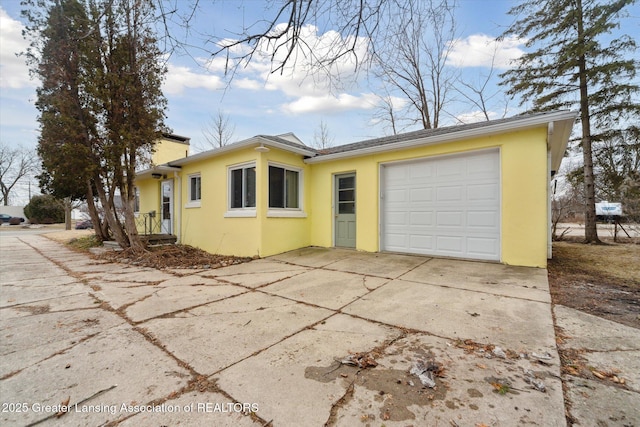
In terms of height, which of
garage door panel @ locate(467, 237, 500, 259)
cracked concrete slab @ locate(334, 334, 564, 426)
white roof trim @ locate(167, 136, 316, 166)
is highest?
white roof trim @ locate(167, 136, 316, 166)

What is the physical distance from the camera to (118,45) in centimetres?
701

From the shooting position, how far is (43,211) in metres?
27.2

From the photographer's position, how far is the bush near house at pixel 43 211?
26869mm

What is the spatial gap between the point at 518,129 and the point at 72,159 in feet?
34.0

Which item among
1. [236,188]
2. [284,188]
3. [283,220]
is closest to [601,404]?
[283,220]

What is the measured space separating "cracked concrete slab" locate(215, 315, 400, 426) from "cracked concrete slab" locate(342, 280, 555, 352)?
0.44 m

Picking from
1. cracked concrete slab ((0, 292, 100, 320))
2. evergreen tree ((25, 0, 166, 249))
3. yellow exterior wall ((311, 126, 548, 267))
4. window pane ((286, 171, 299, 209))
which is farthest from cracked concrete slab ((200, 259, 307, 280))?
evergreen tree ((25, 0, 166, 249))

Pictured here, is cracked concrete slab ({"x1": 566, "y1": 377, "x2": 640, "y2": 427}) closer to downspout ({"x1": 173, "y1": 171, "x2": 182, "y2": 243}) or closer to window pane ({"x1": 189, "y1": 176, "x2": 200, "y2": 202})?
window pane ({"x1": 189, "y1": 176, "x2": 200, "y2": 202})

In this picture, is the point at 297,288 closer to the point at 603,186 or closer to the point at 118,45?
the point at 118,45

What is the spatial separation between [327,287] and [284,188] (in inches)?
159

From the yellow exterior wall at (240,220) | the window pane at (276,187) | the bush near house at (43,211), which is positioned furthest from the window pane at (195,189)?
the bush near house at (43,211)

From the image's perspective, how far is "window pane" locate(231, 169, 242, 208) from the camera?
769 cm

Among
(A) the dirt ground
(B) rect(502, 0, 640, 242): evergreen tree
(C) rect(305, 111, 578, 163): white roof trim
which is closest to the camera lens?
(A) the dirt ground

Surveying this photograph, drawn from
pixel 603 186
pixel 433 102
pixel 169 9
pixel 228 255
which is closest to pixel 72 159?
pixel 228 255
